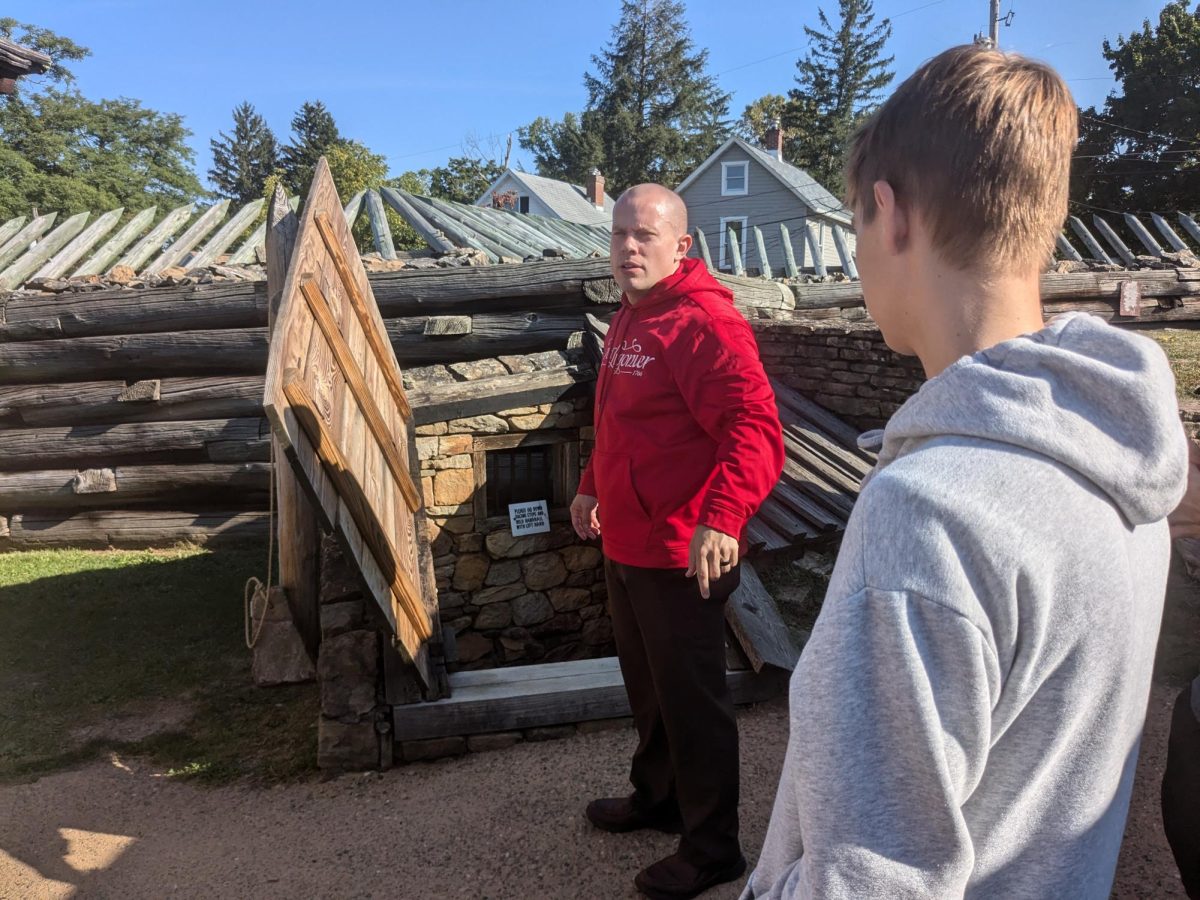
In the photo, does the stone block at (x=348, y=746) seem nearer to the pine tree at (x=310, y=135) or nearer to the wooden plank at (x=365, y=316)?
the wooden plank at (x=365, y=316)

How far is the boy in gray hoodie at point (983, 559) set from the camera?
0.77 meters

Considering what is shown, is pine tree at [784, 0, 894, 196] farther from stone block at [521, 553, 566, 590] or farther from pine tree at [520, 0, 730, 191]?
stone block at [521, 553, 566, 590]

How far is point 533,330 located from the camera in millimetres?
6832

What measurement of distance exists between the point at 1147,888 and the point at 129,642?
6.08 m

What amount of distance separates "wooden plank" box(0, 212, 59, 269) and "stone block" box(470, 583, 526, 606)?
6258 mm

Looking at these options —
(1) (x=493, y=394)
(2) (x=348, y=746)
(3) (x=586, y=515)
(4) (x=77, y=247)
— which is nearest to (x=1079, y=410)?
(3) (x=586, y=515)

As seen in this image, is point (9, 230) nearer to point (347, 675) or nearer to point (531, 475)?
point (531, 475)

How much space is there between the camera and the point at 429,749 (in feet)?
13.6

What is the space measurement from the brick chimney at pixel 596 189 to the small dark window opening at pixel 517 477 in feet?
93.1

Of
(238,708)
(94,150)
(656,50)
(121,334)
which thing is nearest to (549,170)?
(656,50)

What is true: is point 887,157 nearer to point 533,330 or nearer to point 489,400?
point 489,400

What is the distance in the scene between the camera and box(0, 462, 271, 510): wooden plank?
8.33 m

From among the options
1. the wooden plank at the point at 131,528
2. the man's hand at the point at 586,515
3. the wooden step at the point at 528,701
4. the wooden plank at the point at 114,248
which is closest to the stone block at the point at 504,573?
the wooden step at the point at 528,701

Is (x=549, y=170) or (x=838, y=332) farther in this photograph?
(x=549, y=170)
